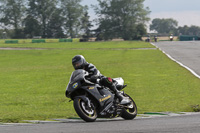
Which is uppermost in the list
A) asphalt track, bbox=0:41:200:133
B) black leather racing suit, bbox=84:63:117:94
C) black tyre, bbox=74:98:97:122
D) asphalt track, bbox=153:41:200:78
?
black leather racing suit, bbox=84:63:117:94

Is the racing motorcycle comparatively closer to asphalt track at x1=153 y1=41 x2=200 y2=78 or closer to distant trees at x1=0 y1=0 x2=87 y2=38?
asphalt track at x1=153 y1=41 x2=200 y2=78

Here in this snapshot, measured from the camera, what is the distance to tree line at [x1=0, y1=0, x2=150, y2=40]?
123 metres

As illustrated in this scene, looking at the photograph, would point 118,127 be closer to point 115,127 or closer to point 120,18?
point 115,127

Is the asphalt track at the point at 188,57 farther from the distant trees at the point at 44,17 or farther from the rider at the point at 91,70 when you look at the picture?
the distant trees at the point at 44,17

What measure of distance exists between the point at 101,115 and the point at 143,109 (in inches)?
90.3

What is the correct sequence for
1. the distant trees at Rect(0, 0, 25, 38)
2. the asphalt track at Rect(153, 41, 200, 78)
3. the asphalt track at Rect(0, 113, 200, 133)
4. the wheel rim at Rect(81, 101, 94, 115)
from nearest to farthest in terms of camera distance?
the asphalt track at Rect(0, 113, 200, 133), the wheel rim at Rect(81, 101, 94, 115), the asphalt track at Rect(153, 41, 200, 78), the distant trees at Rect(0, 0, 25, 38)

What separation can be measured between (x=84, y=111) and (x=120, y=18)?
119m

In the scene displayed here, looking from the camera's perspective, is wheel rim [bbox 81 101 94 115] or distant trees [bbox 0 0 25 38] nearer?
wheel rim [bbox 81 101 94 115]

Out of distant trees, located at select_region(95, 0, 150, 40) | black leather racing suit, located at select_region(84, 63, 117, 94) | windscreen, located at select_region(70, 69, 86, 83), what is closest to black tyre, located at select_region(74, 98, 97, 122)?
windscreen, located at select_region(70, 69, 86, 83)

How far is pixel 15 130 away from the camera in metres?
7.14

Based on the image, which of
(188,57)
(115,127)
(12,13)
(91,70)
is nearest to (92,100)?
(91,70)

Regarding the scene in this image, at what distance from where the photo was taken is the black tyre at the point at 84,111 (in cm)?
793

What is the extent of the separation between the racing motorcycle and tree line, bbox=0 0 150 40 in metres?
110

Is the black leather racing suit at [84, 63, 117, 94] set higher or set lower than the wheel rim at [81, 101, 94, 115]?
higher
